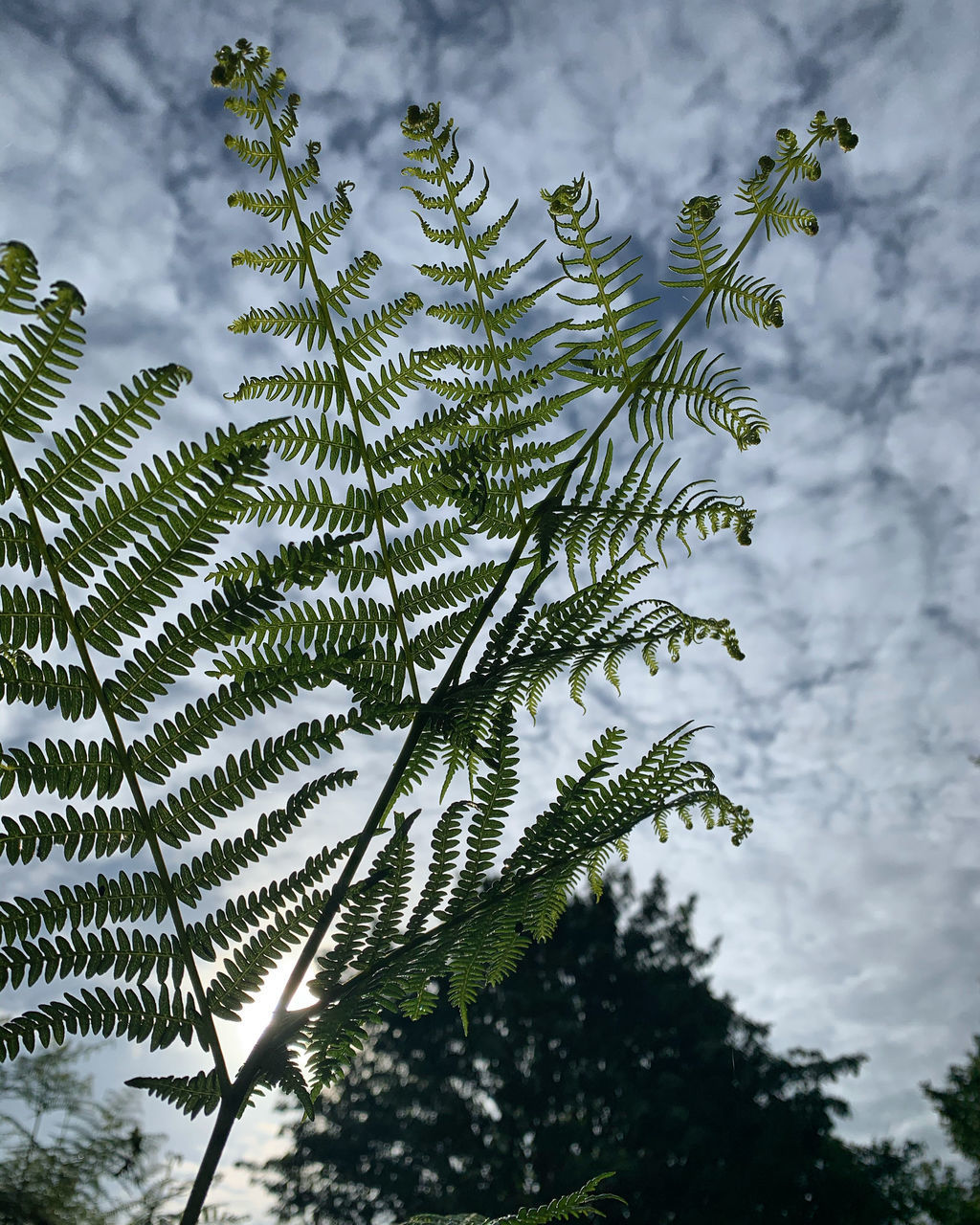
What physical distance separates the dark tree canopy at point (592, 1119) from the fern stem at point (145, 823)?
20510 mm

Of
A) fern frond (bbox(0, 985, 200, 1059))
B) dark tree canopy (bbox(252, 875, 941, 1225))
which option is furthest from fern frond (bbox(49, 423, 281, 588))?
dark tree canopy (bbox(252, 875, 941, 1225))

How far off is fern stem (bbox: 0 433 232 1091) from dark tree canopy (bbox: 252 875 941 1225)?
20.5 meters

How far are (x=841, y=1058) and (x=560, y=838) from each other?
80.8 feet

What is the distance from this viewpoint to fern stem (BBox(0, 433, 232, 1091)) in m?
0.72

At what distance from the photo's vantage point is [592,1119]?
20203 millimetres

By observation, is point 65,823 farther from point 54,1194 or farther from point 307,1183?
point 307,1183

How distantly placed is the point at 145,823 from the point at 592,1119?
23534 mm

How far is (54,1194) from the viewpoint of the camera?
1614mm

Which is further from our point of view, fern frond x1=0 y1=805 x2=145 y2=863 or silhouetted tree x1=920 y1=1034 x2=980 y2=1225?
silhouetted tree x1=920 y1=1034 x2=980 y2=1225

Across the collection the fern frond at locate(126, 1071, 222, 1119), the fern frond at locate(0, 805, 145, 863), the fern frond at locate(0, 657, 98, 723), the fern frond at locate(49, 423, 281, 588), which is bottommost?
the fern frond at locate(126, 1071, 222, 1119)

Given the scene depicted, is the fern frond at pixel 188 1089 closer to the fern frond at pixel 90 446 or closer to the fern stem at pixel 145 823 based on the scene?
the fern stem at pixel 145 823

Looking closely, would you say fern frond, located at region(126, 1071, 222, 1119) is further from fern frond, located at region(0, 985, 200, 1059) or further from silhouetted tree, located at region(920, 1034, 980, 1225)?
silhouetted tree, located at region(920, 1034, 980, 1225)

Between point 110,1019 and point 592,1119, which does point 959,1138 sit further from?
point 110,1019

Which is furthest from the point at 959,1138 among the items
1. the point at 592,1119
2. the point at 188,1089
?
the point at 188,1089
